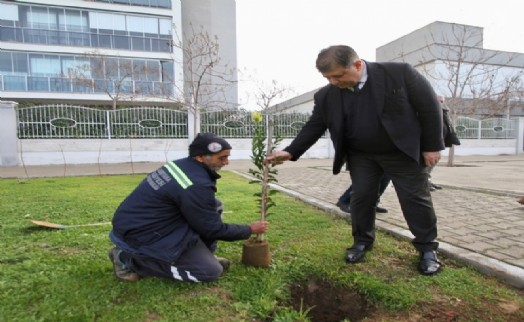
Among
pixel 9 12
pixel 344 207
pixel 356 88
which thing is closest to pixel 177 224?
pixel 356 88

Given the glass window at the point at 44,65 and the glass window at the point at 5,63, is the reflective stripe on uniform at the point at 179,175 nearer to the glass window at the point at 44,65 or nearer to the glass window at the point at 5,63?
the glass window at the point at 44,65

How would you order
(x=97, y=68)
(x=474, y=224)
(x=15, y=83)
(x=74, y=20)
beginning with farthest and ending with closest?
1. (x=74, y=20)
2. (x=15, y=83)
3. (x=97, y=68)
4. (x=474, y=224)

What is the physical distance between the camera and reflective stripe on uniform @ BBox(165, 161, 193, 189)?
233 cm

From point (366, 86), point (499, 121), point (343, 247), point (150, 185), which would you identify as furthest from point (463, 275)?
point (499, 121)

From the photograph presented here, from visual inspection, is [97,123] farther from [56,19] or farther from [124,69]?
[56,19]

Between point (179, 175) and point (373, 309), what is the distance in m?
1.51

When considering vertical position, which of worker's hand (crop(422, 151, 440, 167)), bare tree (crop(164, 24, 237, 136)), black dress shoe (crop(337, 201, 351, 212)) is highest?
bare tree (crop(164, 24, 237, 136))

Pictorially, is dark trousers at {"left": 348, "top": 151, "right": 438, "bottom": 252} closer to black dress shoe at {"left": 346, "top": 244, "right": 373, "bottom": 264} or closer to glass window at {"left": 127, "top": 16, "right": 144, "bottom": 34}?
black dress shoe at {"left": 346, "top": 244, "right": 373, "bottom": 264}

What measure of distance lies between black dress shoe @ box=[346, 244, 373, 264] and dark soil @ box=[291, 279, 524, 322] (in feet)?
1.41

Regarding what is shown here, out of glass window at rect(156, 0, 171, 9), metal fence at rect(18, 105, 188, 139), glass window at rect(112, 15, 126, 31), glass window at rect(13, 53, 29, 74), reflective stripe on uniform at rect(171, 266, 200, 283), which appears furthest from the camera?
glass window at rect(156, 0, 171, 9)

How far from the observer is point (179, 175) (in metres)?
2.39

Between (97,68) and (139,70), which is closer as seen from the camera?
(97,68)

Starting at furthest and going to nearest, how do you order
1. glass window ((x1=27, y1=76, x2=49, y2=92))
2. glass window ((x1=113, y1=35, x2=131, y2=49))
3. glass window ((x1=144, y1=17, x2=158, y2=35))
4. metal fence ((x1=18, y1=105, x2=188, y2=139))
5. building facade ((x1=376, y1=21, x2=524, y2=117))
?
1. glass window ((x1=144, y1=17, x2=158, y2=35))
2. glass window ((x1=113, y1=35, x2=131, y2=49))
3. building facade ((x1=376, y1=21, x2=524, y2=117))
4. glass window ((x1=27, y1=76, x2=49, y2=92))
5. metal fence ((x1=18, y1=105, x2=188, y2=139))

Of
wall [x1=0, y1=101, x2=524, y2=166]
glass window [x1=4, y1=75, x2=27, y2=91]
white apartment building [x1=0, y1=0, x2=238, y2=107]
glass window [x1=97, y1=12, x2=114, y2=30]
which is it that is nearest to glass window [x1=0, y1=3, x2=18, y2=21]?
white apartment building [x1=0, y1=0, x2=238, y2=107]
